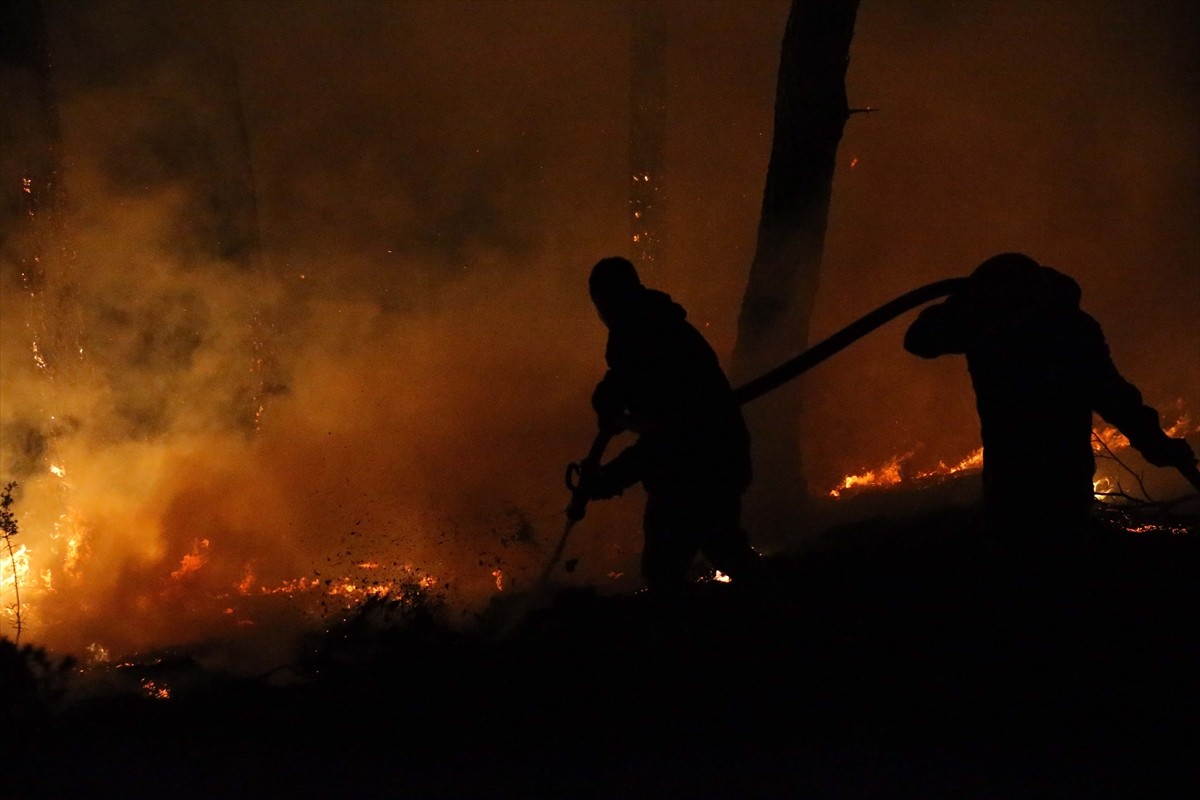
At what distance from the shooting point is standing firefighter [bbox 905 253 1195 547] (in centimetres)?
→ 319

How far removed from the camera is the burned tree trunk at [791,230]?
6160mm

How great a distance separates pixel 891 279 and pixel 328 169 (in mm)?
6318

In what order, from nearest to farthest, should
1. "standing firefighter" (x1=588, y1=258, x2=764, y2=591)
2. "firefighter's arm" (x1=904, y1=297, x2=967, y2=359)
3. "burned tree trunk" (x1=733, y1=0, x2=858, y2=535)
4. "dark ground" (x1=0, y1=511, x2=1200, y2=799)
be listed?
1. "dark ground" (x1=0, y1=511, x2=1200, y2=799)
2. "firefighter's arm" (x1=904, y1=297, x2=967, y2=359)
3. "standing firefighter" (x1=588, y1=258, x2=764, y2=591)
4. "burned tree trunk" (x1=733, y1=0, x2=858, y2=535)

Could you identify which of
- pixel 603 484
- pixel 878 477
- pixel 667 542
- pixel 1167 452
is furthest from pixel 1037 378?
pixel 878 477

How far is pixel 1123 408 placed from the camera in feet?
10.7

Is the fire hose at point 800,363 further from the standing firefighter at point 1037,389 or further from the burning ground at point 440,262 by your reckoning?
the burning ground at point 440,262

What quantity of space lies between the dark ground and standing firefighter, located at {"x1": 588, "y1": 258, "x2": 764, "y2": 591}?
1.17 feet

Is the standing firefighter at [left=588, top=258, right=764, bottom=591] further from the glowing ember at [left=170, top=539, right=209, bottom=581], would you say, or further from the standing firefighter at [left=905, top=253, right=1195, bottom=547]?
the glowing ember at [left=170, top=539, right=209, bottom=581]

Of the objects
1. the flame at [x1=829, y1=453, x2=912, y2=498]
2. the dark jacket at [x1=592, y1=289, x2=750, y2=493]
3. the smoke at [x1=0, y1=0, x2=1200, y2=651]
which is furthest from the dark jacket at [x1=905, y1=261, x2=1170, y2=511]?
the flame at [x1=829, y1=453, x2=912, y2=498]

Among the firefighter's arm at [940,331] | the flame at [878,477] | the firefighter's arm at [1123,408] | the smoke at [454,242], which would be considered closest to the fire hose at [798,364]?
the firefighter's arm at [940,331]

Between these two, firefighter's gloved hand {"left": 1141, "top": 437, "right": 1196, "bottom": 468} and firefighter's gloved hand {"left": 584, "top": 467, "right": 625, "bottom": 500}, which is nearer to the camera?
firefighter's gloved hand {"left": 1141, "top": 437, "right": 1196, "bottom": 468}

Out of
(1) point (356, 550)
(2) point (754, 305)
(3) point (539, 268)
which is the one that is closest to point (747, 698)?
(2) point (754, 305)

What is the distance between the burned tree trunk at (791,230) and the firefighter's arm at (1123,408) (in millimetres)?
3477

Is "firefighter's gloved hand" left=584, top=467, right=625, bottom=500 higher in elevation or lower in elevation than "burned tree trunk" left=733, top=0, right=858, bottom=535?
lower
